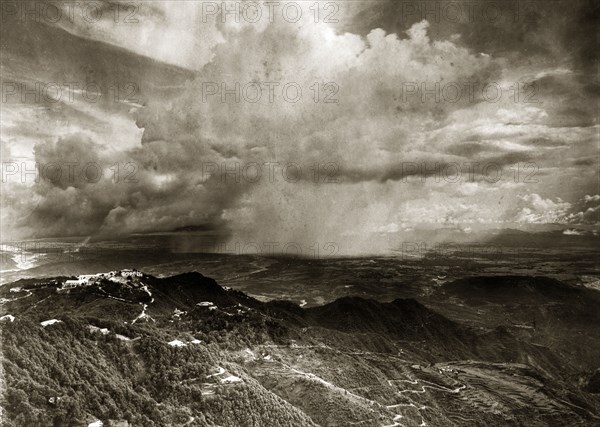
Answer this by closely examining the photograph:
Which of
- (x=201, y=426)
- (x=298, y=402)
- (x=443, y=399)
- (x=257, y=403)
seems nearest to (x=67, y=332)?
(x=201, y=426)

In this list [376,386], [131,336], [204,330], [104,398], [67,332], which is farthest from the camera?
[204,330]

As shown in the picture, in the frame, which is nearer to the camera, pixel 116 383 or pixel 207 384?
pixel 116 383

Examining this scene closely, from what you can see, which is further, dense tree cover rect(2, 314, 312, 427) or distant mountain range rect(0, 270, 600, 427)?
distant mountain range rect(0, 270, 600, 427)

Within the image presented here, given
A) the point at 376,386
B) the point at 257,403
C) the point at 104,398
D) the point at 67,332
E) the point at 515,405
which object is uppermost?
the point at 67,332

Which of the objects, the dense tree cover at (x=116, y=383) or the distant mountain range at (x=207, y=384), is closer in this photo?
the dense tree cover at (x=116, y=383)

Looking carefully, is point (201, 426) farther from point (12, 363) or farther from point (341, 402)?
point (341, 402)

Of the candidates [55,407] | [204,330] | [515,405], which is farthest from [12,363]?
[515,405]

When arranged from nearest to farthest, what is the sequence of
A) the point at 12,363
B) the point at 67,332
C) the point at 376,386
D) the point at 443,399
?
the point at 12,363 < the point at 67,332 < the point at 376,386 < the point at 443,399

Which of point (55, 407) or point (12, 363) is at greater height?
point (12, 363)

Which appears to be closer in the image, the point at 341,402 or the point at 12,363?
the point at 12,363

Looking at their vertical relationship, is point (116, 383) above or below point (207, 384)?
above
